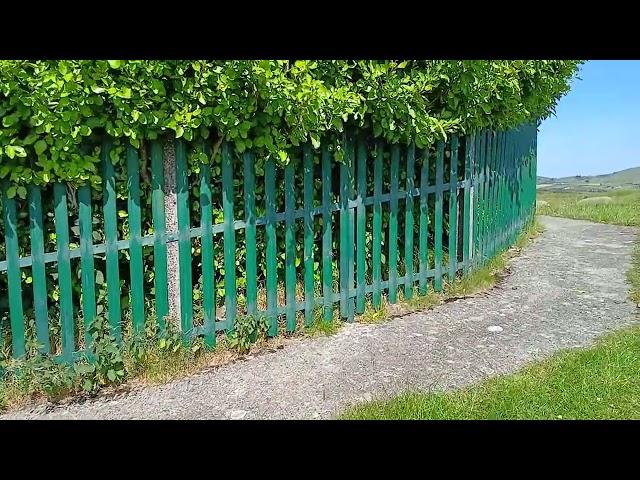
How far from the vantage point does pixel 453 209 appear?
20.5ft

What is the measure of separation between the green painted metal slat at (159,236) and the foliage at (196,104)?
163 mm

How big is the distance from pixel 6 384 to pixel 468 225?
4751 millimetres

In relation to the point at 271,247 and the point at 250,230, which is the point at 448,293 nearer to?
the point at 271,247

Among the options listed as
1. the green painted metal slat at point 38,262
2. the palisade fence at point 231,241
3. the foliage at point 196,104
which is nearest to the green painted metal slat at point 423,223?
the palisade fence at point 231,241

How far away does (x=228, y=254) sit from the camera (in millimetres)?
4340

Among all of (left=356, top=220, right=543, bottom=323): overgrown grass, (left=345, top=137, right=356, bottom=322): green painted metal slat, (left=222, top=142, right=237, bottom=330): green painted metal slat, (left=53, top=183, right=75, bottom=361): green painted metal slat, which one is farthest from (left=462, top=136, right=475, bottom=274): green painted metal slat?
(left=53, top=183, right=75, bottom=361): green painted metal slat

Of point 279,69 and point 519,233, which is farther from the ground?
point 279,69

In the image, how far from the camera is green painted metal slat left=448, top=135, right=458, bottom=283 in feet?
20.3

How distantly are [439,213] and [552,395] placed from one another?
279 cm

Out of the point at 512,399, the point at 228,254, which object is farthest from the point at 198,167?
the point at 512,399

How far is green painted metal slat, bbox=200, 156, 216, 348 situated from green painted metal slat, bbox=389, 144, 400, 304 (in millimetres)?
1854

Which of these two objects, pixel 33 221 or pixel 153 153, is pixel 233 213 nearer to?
pixel 153 153

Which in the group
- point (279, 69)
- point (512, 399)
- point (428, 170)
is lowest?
point (512, 399)

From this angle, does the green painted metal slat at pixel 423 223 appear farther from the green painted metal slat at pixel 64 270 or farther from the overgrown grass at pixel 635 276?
the green painted metal slat at pixel 64 270
